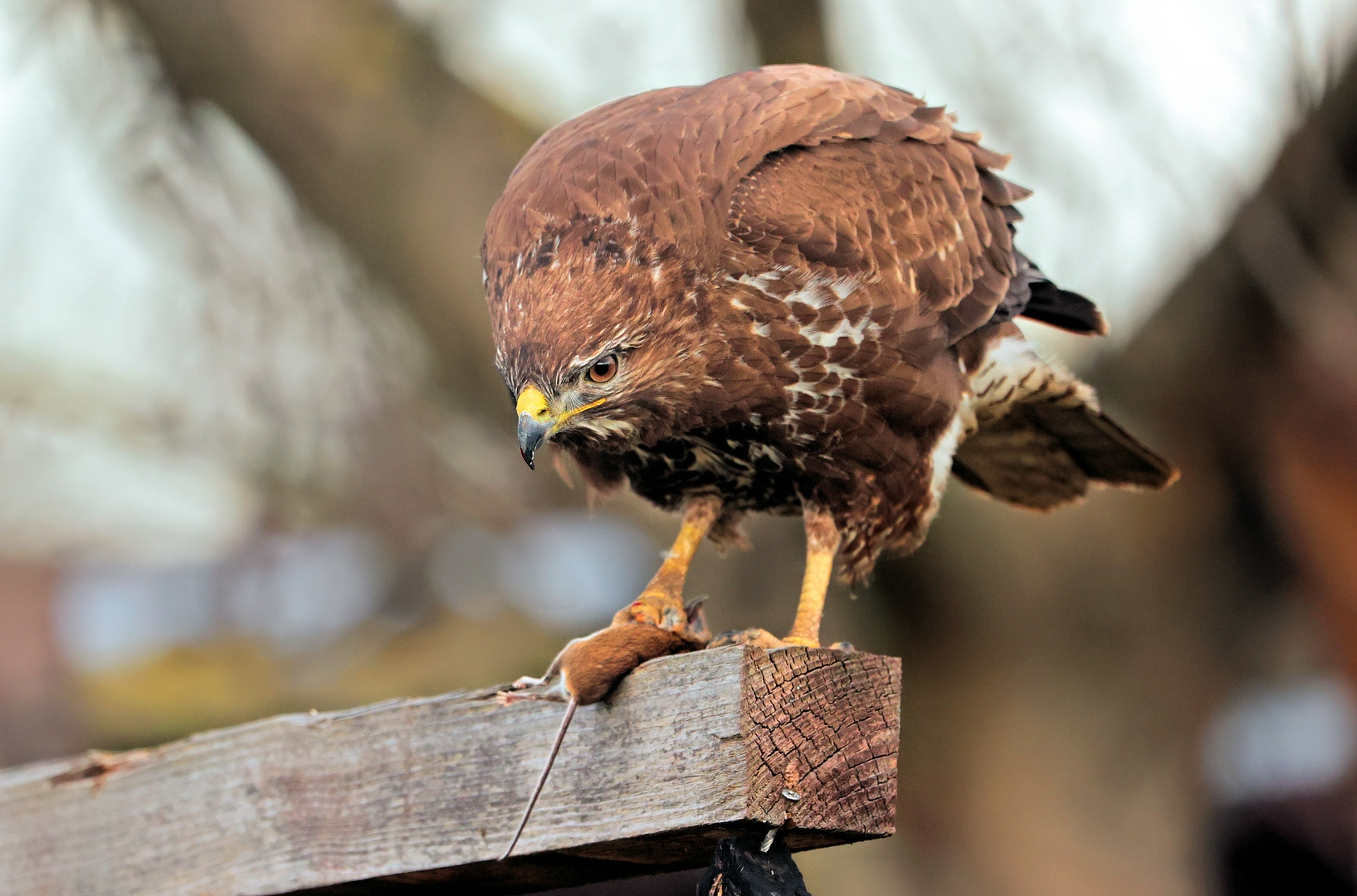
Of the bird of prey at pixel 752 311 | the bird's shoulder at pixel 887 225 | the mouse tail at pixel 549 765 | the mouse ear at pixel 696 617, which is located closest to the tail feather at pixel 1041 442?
the bird of prey at pixel 752 311

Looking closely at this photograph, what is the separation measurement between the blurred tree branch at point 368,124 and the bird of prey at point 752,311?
2358 mm

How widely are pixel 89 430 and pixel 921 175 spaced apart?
13.8 ft

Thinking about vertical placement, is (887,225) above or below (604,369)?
above

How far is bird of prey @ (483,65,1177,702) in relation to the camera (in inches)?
88.4

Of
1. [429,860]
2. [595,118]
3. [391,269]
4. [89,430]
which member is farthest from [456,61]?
[429,860]

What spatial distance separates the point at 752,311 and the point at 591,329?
27 cm

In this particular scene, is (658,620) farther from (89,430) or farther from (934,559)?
(89,430)

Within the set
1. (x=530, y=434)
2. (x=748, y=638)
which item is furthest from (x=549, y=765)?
(x=530, y=434)

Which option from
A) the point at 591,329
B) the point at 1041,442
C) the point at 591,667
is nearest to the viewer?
the point at 591,667

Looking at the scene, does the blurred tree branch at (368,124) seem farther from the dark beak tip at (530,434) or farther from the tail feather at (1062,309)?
the dark beak tip at (530,434)

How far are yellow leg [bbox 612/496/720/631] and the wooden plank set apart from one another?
339mm

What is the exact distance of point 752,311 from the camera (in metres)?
2.31

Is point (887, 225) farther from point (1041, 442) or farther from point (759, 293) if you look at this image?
point (1041, 442)

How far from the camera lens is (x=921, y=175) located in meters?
2.66
